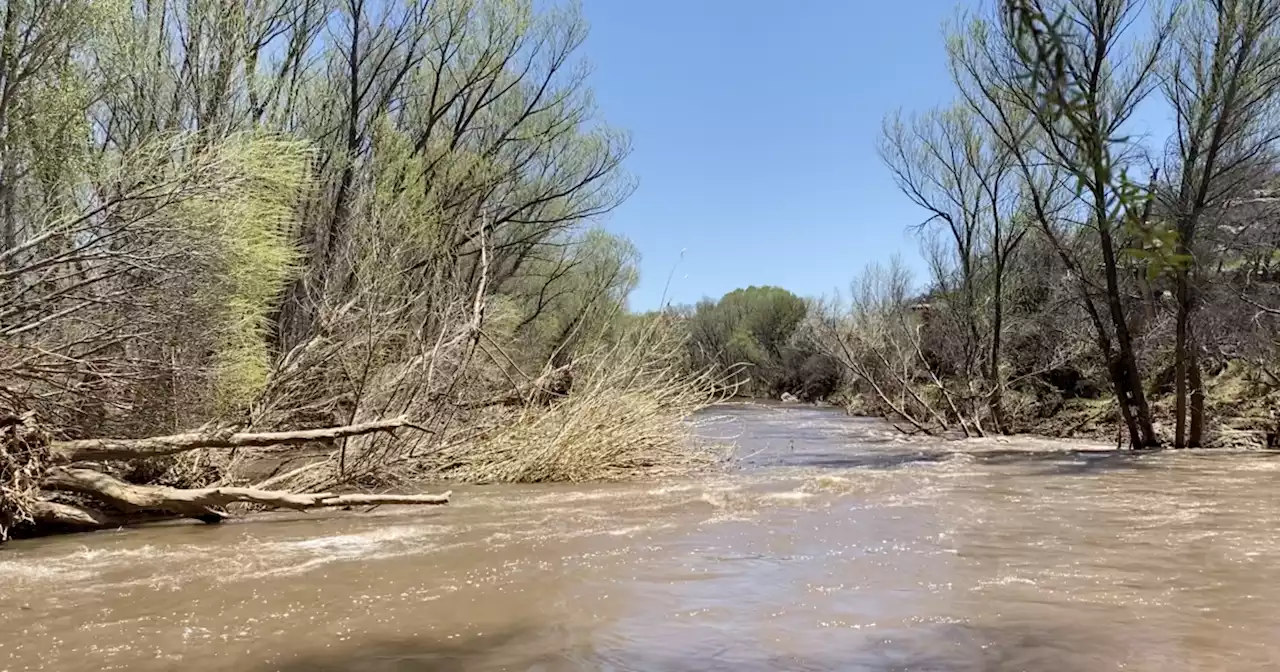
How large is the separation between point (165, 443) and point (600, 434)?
483 centimetres

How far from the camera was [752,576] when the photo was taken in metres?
5.13

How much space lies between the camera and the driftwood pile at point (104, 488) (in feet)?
20.6

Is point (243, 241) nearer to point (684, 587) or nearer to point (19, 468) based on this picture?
point (19, 468)

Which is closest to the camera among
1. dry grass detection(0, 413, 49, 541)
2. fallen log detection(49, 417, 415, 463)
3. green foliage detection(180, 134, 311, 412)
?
dry grass detection(0, 413, 49, 541)

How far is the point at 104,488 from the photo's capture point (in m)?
6.98

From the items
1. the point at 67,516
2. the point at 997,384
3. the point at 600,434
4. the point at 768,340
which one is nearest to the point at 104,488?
the point at 67,516

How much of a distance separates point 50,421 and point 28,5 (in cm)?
411

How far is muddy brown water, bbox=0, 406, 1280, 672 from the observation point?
3.70 m

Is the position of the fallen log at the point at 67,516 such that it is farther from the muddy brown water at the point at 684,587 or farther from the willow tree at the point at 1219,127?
the willow tree at the point at 1219,127

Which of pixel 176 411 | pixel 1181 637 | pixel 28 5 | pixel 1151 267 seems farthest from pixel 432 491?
pixel 1151 267

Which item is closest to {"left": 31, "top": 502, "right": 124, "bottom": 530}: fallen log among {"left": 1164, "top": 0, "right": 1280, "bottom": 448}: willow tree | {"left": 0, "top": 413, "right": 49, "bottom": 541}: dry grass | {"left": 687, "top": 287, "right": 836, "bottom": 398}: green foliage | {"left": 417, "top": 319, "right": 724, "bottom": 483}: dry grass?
{"left": 0, "top": 413, "right": 49, "bottom": 541}: dry grass

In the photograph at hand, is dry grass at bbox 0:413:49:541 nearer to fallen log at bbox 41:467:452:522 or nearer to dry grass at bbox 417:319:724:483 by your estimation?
fallen log at bbox 41:467:452:522

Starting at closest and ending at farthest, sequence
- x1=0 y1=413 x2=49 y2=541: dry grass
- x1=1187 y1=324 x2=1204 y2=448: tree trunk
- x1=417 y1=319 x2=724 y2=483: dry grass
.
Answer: x1=0 y1=413 x2=49 y2=541: dry grass
x1=417 y1=319 x2=724 y2=483: dry grass
x1=1187 y1=324 x2=1204 y2=448: tree trunk

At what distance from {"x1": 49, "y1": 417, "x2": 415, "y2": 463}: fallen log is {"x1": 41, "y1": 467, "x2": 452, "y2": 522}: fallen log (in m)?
0.16
